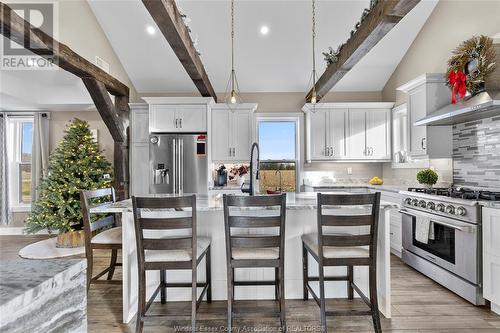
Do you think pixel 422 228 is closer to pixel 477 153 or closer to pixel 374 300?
pixel 477 153

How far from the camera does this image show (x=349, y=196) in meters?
1.95

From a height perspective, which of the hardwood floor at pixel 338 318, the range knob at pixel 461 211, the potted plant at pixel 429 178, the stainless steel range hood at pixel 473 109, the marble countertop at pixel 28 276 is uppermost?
the stainless steel range hood at pixel 473 109

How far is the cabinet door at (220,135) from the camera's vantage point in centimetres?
500

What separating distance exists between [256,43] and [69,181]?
12.8 ft

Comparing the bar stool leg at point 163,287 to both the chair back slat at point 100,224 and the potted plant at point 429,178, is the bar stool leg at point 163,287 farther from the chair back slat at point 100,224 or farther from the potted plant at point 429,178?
the potted plant at point 429,178

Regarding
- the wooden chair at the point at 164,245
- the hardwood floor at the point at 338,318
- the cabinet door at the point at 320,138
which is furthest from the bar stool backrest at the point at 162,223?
the cabinet door at the point at 320,138

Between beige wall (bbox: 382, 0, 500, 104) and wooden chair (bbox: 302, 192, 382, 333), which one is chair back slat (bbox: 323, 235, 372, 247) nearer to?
wooden chair (bbox: 302, 192, 382, 333)

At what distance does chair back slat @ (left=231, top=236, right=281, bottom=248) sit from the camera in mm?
1968

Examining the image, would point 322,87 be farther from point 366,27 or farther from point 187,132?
point 187,132

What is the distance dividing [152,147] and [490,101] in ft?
15.0

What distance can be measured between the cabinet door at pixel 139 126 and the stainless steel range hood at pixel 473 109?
14.7 ft

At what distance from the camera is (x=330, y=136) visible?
197 inches

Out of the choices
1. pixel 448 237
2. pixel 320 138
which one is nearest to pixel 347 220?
pixel 448 237

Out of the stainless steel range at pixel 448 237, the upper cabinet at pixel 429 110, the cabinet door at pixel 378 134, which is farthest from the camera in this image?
the cabinet door at pixel 378 134
